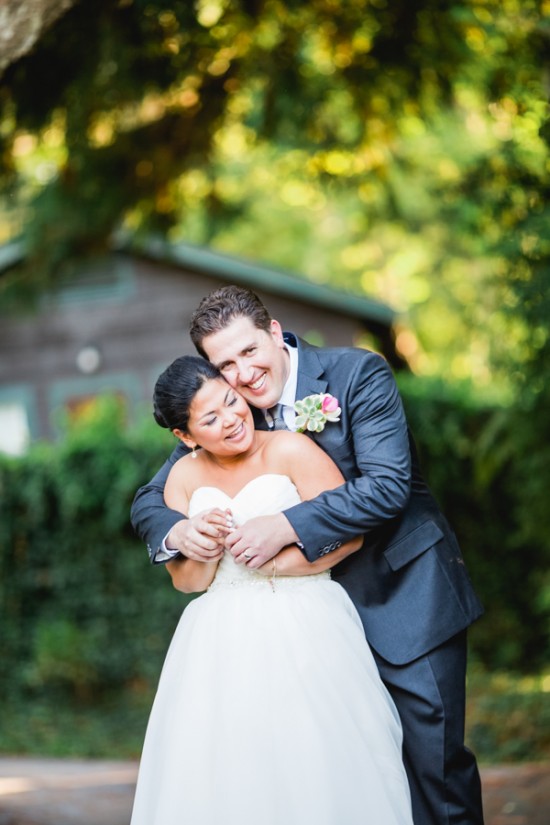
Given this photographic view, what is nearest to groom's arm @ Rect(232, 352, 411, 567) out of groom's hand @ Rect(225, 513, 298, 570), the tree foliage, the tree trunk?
groom's hand @ Rect(225, 513, 298, 570)

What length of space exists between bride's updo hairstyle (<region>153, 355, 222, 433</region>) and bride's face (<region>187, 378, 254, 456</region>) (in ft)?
0.06

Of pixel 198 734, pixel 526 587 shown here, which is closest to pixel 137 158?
pixel 198 734

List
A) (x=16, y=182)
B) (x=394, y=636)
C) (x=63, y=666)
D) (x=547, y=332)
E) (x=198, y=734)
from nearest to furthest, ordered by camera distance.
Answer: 1. (x=198, y=734)
2. (x=394, y=636)
3. (x=547, y=332)
4. (x=16, y=182)
5. (x=63, y=666)

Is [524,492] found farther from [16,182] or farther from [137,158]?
[16,182]

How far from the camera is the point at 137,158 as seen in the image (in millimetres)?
6773

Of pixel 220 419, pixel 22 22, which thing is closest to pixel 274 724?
pixel 220 419

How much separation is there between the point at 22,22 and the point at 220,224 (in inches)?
149

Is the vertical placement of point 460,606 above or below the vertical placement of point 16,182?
below

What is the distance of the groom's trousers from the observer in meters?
3.42

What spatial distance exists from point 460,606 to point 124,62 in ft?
12.1

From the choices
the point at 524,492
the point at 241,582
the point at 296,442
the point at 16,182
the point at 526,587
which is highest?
the point at 16,182

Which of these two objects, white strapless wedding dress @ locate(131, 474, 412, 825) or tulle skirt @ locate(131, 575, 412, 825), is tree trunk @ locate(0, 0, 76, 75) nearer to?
white strapless wedding dress @ locate(131, 474, 412, 825)

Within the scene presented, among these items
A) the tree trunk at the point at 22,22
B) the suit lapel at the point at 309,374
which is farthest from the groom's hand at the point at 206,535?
the tree trunk at the point at 22,22

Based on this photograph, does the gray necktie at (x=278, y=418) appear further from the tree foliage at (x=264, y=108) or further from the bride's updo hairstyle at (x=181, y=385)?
the tree foliage at (x=264, y=108)
